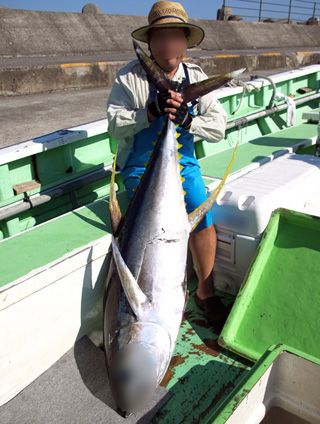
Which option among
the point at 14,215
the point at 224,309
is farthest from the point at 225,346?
the point at 14,215

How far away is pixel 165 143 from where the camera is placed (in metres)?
1.95

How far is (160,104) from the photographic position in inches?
76.5

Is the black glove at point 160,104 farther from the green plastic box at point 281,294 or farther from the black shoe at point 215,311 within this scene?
the black shoe at point 215,311

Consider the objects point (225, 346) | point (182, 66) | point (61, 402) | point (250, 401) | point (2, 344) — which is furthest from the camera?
point (182, 66)

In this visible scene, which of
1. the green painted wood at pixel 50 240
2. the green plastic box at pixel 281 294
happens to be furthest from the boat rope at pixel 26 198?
the green plastic box at pixel 281 294

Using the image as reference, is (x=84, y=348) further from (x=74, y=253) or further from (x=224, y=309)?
(x=224, y=309)

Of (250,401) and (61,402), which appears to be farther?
(61,402)

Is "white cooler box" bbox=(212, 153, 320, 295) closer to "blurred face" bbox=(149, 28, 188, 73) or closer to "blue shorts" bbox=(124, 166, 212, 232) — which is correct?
"blue shorts" bbox=(124, 166, 212, 232)

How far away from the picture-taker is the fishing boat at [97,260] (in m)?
1.65

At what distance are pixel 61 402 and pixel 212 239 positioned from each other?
1154 mm

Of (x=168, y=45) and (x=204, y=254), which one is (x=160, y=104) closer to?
(x=168, y=45)

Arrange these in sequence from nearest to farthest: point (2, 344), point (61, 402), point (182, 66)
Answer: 1. point (2, 344)
2. point (61, 402)
3. point (182, 66)

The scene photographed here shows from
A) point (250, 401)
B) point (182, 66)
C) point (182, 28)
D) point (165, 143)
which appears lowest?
point (250, 401)

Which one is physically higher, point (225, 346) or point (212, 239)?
point (212, 239)
